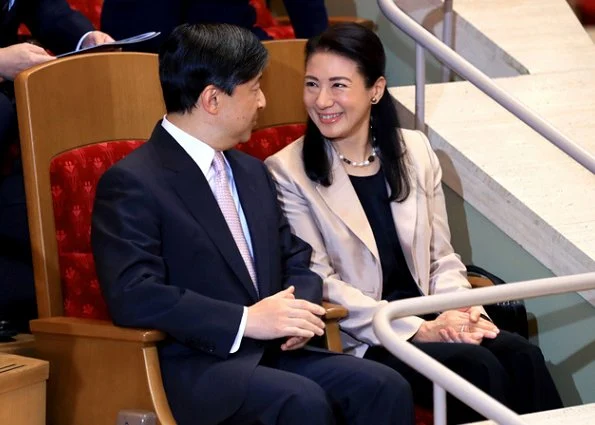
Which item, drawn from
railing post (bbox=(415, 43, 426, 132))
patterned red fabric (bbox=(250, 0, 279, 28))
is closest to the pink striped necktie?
railing post (bbox=(415, 43, 426, 132))

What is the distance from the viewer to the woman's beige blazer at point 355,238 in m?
2.99

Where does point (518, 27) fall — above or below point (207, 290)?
above

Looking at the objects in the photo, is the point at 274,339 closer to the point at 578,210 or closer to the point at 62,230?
the point at 62,230

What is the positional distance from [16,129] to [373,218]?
0.93m

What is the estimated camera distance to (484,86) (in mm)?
3254

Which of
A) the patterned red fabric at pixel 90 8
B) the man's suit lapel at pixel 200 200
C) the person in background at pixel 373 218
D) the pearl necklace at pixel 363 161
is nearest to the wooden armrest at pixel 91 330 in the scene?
the man's suit lapel at pixel 200 200

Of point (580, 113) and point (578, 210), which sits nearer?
point (578, 210)

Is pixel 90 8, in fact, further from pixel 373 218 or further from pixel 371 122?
pixel 373 218

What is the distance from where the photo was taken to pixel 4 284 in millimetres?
3143

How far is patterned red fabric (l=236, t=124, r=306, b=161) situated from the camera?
3381 millimetres

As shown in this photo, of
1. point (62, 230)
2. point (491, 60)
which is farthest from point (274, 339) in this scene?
point (491, 60)

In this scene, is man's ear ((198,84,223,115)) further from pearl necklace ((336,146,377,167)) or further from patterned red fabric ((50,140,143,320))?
pearl necklace ((336,146,377,167))

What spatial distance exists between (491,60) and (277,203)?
175 cm

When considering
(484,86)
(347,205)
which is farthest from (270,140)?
(484,86)
